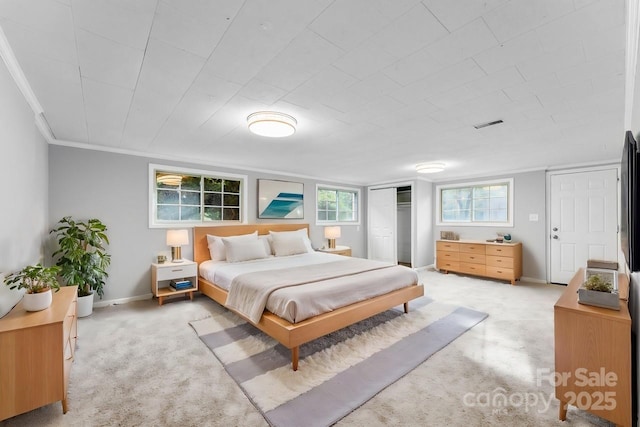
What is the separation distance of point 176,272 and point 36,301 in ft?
7.23

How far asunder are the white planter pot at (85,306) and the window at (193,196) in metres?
1.24

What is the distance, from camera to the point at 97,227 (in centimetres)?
346

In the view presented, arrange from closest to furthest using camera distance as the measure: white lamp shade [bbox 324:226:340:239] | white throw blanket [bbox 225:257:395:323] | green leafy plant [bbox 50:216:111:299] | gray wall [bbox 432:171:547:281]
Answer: white throw blanket [bbox 225:257:395:323] → green leafy plant [bbox 50:216:111:299] → gray wall [bbox 432:171:547:281] → white lamp shade [bbox 324:226:340:239]

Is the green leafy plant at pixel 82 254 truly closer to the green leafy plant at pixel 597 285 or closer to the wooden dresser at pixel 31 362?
the wooden dresser at pixel 31 362

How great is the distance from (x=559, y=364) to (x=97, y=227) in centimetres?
480

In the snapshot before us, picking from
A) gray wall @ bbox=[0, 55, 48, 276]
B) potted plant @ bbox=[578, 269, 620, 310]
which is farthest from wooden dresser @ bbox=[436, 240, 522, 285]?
gray wall @ bbox=[0, 55, 48, 276]

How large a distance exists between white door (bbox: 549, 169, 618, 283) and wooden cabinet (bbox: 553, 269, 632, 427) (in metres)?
3.95

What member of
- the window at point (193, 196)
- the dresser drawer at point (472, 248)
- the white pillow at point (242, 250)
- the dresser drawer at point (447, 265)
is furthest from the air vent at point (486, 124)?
the window at point (193, 196)

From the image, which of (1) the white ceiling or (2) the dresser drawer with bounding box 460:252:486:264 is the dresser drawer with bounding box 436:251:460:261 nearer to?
(2) the dresser drawer with bounding box 460:252:486:264

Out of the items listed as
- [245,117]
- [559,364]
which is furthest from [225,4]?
[559,364]

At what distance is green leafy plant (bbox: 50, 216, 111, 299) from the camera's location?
3.20 metres

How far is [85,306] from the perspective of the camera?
3.36 m

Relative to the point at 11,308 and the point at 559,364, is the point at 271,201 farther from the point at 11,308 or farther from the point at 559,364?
the point at 559,364

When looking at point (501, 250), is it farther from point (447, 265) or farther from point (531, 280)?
point (447, 265)
